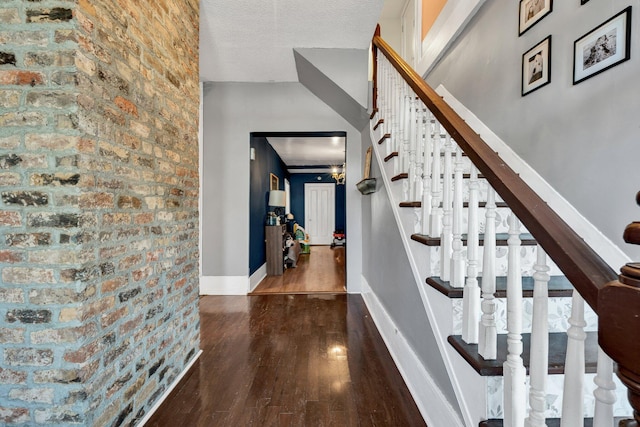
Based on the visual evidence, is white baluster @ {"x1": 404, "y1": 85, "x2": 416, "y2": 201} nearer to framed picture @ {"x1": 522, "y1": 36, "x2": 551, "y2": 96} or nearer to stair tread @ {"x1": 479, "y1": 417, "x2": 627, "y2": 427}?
framed picture @ {"x1": 522, "y1": 36, "x2": 551, "y2": 96}

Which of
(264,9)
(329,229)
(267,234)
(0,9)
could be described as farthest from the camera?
(329,229)

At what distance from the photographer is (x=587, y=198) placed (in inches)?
54.6

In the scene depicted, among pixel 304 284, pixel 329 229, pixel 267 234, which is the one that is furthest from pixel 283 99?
pixel 329 229

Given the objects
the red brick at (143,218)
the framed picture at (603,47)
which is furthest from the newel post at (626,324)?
the red brick at (143,218)

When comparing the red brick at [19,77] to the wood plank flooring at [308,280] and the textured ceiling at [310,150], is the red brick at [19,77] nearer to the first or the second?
the wood plank flooring at [308,280]

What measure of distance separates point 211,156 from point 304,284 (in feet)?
7.21

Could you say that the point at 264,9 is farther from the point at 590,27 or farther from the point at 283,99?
the point at 590,27

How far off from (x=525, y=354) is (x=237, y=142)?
3660 mm

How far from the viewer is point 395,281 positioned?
7.19 ft

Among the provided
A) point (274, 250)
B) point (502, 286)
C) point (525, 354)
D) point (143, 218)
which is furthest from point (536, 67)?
point (274, 250)

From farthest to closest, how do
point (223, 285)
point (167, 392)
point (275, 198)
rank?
point (275, 198) → point (223, 285) → point (167, 392)

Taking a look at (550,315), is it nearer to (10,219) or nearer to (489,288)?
(489,288)

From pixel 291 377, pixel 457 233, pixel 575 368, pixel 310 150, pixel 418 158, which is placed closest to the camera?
pixel 575 368

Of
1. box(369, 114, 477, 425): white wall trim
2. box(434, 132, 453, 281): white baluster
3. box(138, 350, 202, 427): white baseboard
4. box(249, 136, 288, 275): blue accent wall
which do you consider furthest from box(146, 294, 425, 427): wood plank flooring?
box(249, 136, 288, 275): blue accent wall
